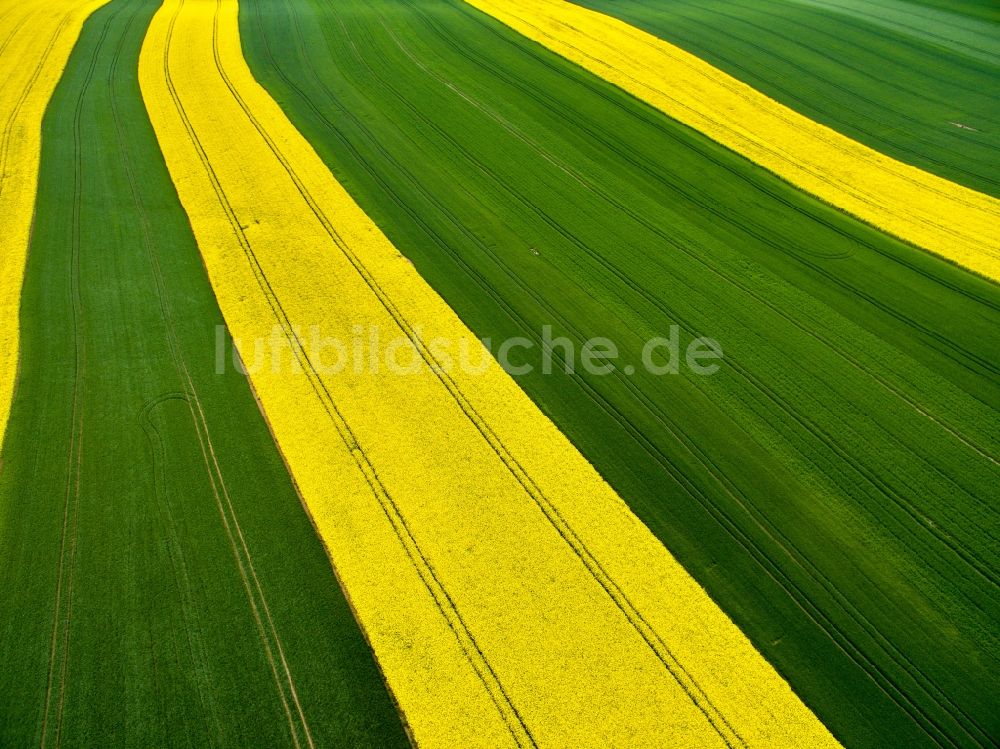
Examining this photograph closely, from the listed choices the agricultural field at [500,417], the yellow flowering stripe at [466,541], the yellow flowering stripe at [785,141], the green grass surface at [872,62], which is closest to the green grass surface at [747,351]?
the agricultural field at [500,417]

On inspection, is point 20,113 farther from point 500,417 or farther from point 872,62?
point 872,62

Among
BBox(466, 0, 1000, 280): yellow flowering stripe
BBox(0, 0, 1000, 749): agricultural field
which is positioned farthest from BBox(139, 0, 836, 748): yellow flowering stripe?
BBox(466, 0, 1000, 280): yellow flowering stripe

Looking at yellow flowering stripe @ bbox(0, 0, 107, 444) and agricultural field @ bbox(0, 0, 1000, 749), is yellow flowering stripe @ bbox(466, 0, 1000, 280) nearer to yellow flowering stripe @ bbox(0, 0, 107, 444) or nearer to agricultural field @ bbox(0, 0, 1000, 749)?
agricultural field @ bbox(0, 0, 1000, 749)

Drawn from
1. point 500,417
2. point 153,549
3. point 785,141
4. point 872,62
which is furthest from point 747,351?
point 872,62

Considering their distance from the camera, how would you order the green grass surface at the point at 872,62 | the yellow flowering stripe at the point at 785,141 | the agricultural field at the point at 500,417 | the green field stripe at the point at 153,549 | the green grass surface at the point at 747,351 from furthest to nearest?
the green grass surface at the point at 872,62, the yellow flowering stripe at the point at 785,141, the green grass surface at the point at 747,351, the agricultural field at the point at 500,417, the green field stripe at the point at 153,549

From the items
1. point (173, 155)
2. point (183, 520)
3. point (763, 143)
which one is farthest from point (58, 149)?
point (763, 143)

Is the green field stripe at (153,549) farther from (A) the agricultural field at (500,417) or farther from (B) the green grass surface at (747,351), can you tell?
(B) the green grass surface at (747,351)
